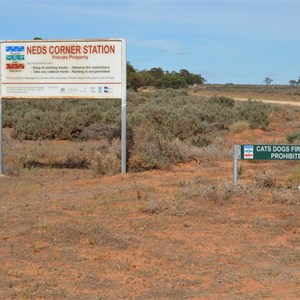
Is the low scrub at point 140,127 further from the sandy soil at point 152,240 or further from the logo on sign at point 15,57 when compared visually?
the logo on sign at point 15,57

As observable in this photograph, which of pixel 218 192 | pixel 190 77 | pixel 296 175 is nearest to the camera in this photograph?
pixel 218 192

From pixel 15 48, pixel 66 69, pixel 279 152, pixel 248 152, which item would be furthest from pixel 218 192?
pixel 15 48

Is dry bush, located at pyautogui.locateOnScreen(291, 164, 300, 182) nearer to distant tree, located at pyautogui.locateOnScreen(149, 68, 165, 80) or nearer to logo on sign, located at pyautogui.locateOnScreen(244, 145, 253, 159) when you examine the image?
logo on sign, located at pyautogui.locateOnScreen(244, 145, 253, 159)

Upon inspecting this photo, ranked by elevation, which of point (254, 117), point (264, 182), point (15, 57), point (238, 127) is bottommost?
point (264, 182)

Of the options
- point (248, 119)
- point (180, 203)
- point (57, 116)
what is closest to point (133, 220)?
point (180, 203)

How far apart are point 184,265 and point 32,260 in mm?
1806

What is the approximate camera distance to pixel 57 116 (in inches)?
979

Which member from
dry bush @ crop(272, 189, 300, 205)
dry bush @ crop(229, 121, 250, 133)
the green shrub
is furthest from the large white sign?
the green shrub

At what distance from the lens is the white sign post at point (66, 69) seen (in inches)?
522

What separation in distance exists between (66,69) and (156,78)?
7104 cm

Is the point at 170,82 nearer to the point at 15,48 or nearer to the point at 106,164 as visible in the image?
the point at 15,48

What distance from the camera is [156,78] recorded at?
276 feet

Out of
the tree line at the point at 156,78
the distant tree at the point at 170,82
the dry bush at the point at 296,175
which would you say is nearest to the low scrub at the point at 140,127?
the dry bush at the point at 296,175

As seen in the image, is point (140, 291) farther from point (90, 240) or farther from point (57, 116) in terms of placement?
point (57, 116)
